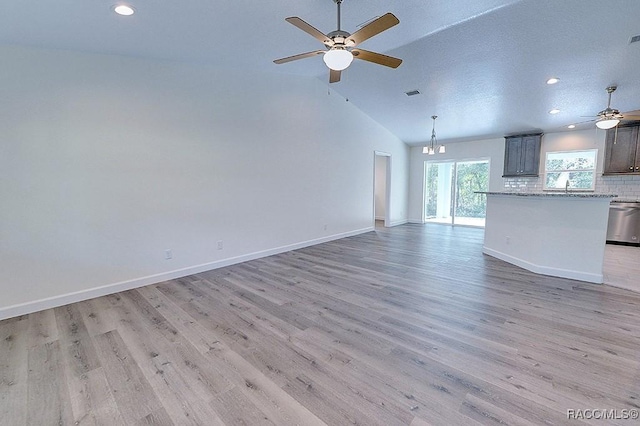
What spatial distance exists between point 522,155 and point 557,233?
3935 mm

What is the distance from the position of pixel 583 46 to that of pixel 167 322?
18.6 ft

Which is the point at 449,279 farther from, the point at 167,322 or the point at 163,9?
the point at 163,9

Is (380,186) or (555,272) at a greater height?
(380,186)

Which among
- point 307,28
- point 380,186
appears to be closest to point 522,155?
point 380,186

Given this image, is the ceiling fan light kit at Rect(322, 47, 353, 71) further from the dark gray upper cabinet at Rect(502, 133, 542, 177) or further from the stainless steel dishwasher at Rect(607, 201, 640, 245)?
the stainless steel dishwasher at Rect(607, 201, 640, 245)

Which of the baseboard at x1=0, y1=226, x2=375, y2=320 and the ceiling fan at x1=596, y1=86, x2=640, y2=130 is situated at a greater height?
the ceiling fan at x1=596, y1=86, x2=640, y2=130

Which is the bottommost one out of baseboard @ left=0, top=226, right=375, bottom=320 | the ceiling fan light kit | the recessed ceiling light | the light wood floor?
the light wood floor

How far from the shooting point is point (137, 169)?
3.46 meters

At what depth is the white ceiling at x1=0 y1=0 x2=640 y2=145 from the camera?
8.26ft

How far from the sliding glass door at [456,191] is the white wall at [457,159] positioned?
0.16 m

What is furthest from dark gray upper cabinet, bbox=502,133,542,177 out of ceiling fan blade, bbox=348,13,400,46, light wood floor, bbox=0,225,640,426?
ceiling fan blade, bbox=348,13,400,46

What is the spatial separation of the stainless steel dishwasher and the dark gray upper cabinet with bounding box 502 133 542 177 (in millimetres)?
1623

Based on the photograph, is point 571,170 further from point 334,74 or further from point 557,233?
point 334,74

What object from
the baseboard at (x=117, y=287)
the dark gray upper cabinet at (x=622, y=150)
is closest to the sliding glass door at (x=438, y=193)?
the dark gray upper cabinet at (x=622, y=150)
